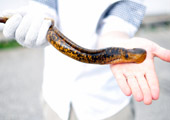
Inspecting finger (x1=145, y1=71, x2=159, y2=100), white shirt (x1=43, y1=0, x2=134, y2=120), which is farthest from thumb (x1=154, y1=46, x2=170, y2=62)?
white shirt (x1=43, y1=0, x2=134, y2=120)

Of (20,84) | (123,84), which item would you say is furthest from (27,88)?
(123,84)

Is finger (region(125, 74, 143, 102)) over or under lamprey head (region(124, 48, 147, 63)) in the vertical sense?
under

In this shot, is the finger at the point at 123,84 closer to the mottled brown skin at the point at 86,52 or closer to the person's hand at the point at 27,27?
the mottled brown skin at the point at 86,52

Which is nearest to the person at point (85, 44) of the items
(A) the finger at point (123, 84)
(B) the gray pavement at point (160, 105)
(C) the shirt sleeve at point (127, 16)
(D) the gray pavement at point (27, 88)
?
(C) the shirt sleeve at point (127, 16)

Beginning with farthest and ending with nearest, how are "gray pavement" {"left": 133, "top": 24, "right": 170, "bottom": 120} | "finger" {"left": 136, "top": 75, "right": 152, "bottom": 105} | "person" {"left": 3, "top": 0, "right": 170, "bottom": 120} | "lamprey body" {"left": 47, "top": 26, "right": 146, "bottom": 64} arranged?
1. "gray pavement" {"left": 133, "top": 24, "right": 170, "bottom": 120}
2. "person" {"left": 3, "top": 0, "right": 170, "bottom": 120}
3. "lamprey body" {"left": 47, "top": 26, "right": 146, "bottom": 64}
4. "finger" {"left": 136, "top": 75, "right": 152, "bottom": 105}

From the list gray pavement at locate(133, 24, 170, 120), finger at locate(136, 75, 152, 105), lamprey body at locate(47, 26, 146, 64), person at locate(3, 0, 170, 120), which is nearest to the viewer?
finger at locate(136, 75, 152, 105)

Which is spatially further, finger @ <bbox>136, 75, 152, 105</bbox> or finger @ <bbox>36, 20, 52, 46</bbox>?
finger @ <bbox>36, 20, 52, 46</bbox>

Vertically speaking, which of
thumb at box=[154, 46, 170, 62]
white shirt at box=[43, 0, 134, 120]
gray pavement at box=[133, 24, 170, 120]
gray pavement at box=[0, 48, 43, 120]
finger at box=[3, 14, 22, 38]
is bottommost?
gray pavement at box=[0, 48, 43, 120]

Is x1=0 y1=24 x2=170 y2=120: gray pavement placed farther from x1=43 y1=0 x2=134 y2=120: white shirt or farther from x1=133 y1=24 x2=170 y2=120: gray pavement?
x1=43 y1=0 x2=134 y2=120: white shirt
